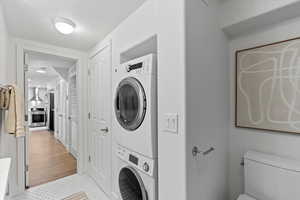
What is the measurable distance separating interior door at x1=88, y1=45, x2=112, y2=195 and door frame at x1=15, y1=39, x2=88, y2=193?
0.58 feet

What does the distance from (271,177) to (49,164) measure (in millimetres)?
3719

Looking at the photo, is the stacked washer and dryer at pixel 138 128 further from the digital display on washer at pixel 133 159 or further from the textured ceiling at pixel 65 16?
the textured ceiling at pixel 65 16

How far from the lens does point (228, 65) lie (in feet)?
5.36

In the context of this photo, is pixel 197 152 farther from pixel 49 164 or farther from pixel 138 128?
pixel 49 164

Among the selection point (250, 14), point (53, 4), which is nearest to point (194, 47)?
point (250, 14)

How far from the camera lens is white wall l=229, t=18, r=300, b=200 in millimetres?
1253

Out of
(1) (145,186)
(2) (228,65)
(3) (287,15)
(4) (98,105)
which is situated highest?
(3) (287,15)

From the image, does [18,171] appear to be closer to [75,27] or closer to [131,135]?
[131,135]

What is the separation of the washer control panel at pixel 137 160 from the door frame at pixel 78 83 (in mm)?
1491

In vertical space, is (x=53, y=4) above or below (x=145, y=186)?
Result: above

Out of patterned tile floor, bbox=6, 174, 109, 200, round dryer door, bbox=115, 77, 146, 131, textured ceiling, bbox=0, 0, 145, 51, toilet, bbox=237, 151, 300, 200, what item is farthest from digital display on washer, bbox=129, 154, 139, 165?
textured ceiling, bbox=0, 0, 145, 51

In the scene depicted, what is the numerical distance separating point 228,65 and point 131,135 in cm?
127

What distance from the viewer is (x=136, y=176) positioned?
1.31 m

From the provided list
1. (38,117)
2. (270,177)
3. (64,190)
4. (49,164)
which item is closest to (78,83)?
(64,190)
